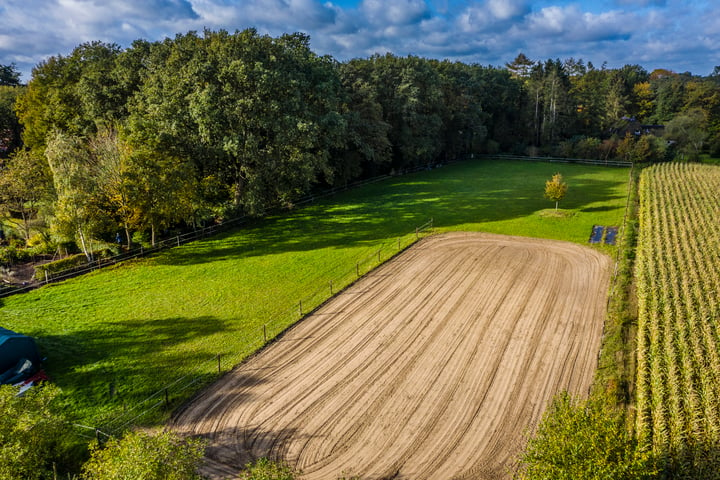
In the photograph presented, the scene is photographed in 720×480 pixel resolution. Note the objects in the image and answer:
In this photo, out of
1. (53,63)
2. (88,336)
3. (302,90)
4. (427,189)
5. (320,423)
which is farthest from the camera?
(427,189)

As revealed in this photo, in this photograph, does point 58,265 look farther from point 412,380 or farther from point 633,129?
point 633,129

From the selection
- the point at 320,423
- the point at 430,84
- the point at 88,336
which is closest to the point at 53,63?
Result: the point at 88,336

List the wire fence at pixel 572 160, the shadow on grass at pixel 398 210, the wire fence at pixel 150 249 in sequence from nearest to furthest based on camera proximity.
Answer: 1. the wire fence at pixel 150 249
2. the shadow on grass at pixel 398 210
3. the wire fence at pixel 572 160

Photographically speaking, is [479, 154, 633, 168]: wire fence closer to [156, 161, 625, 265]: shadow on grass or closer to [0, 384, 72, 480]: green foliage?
[156, 161, 625, 265]: shadow on grass

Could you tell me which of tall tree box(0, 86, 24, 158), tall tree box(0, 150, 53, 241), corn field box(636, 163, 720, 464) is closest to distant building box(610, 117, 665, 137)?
corn field box(636, 163, 720, 464)

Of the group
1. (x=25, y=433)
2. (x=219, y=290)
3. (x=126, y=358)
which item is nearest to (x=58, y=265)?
(x=219, y=290)

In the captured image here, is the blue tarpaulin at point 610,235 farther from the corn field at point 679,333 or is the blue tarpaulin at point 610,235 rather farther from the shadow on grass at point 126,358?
the shadow on grass at point 126,358

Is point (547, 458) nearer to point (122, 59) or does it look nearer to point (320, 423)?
point (320, 423)

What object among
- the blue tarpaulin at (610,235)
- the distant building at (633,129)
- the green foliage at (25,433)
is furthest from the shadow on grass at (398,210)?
the distant building at (633,129)
